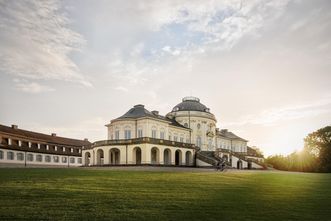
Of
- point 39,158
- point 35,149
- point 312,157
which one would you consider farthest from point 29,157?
point 312,157

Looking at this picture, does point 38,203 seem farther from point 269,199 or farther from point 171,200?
point 269,199

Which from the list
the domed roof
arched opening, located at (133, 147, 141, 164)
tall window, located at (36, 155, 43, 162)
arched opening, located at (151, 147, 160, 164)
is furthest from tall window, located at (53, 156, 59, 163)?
arched opening, located at (151, 147, 160, 164)

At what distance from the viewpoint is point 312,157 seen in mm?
63531

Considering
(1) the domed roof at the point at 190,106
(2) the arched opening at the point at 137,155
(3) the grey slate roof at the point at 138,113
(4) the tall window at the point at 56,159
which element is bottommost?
(4) the tall window at the point at 56,159

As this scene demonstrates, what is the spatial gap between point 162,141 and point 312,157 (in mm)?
34324

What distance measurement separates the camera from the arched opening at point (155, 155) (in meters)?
47.2

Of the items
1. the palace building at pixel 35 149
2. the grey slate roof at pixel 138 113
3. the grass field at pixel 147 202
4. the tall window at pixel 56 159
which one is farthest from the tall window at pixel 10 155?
the grass field at pixel 147 202

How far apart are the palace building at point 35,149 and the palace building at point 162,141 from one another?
12.2 meters

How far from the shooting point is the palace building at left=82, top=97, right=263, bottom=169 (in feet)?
154

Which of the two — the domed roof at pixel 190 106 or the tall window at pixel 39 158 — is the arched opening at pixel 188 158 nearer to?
the domed roof at pixel 190 106

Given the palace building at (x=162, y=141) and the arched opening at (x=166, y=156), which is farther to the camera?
the arched opening at (x=166, y=156)

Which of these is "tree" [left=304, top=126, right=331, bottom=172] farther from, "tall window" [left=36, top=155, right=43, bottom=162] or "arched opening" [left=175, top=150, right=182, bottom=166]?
"tall window" [left=36, top=155, right=43, bottom=162]

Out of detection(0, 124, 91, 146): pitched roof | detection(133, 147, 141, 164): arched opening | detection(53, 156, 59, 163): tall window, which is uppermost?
detection(0, 124, 91, 146): pitched roof

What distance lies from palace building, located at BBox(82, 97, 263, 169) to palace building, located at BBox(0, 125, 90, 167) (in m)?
12.2
